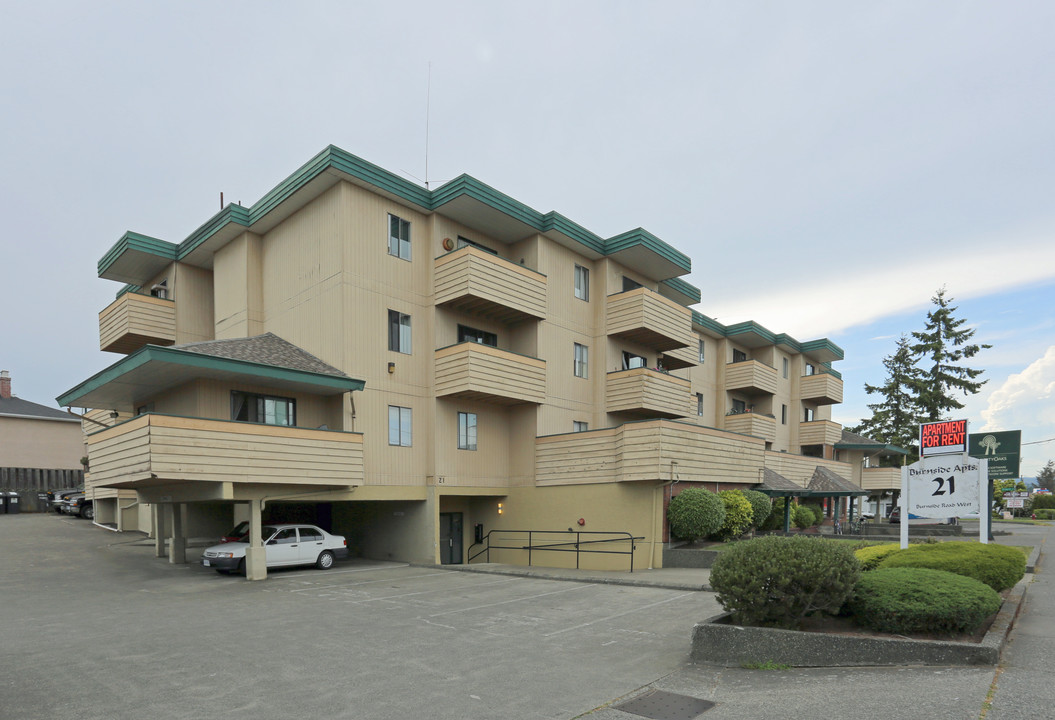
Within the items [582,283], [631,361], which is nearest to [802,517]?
[631,361]

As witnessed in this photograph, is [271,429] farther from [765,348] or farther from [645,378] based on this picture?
[765,348]

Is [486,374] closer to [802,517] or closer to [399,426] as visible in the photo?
[399,426]

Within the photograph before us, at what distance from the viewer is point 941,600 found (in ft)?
27.3

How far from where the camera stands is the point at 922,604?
27.5ft

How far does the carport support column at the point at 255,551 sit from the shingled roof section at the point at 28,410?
33.3 meters

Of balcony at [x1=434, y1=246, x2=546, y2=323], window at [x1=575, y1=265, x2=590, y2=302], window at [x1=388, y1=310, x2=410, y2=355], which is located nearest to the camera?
balcony at [x1=434, y1=246, x2=546, y2=323]

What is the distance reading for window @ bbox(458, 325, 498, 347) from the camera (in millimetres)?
24156

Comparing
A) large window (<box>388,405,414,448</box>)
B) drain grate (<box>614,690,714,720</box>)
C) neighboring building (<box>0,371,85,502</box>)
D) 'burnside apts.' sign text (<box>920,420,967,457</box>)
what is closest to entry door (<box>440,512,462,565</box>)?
large window (<box>388,405,414,448</box>)

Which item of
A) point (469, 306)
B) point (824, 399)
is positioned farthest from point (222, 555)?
point (824, 399)

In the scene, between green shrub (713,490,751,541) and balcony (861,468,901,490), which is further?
balcony (861,468,901,490)

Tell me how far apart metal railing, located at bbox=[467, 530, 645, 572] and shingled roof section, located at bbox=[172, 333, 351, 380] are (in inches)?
362

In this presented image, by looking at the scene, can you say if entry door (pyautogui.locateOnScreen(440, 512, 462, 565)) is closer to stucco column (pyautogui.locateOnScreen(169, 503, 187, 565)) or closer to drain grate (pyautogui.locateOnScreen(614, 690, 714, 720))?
stucco column (pyautogui.locateOnScreen(169, 503, 187, 565))

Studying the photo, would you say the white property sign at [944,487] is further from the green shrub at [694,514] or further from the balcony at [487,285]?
the balcony at [487,285]

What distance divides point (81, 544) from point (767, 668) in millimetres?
26684
